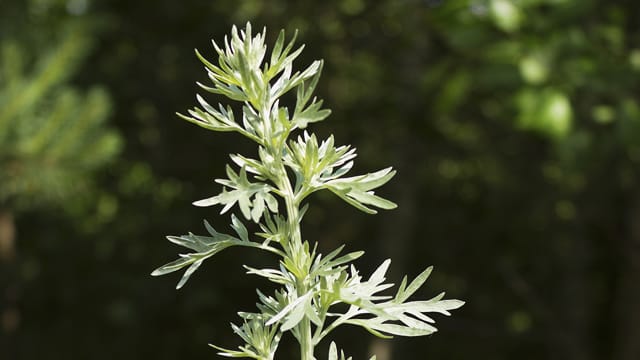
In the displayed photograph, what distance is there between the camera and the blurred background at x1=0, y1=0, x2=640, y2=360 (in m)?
4.81

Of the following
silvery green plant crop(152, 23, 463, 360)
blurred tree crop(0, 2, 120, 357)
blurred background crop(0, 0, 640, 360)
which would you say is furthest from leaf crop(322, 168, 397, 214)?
blurred background crop(0, 0, 640, 360)

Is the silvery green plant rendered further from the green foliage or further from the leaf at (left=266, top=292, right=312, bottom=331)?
the green foliage

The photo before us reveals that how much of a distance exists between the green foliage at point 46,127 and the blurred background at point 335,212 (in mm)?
472

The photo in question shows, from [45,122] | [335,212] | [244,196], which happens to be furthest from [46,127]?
[244,196]

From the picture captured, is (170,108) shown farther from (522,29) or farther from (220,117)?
(220,117)

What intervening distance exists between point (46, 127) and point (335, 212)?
7.99ft

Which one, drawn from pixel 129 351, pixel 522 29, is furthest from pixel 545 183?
pixel 522 29

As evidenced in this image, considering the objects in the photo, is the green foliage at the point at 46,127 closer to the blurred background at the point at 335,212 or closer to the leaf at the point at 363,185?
the blurred background at the point at 335,212

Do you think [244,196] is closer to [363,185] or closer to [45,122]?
[363,185]

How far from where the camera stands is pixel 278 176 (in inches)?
20.8

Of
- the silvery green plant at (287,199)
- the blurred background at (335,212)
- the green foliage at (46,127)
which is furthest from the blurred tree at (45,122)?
the silvery green plant at (287,199)

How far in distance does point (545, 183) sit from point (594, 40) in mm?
3343

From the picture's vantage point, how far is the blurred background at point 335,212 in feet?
15.8

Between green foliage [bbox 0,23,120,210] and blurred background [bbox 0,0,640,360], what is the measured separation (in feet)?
1.55
